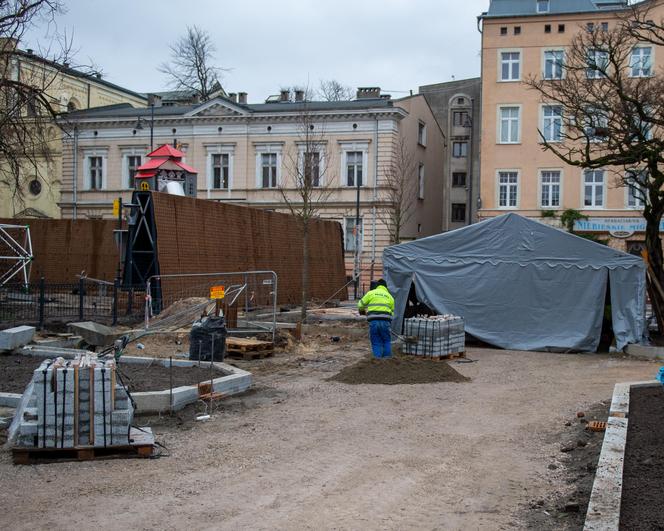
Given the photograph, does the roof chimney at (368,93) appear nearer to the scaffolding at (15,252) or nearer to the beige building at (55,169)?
the beige building at (55,169)

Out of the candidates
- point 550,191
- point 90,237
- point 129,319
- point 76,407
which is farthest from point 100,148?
point 76,407

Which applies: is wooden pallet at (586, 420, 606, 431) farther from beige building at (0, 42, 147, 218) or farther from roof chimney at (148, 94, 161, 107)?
roof chimney at (148, 94, 161, 107)

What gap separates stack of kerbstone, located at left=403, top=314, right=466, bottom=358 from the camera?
16031 mm

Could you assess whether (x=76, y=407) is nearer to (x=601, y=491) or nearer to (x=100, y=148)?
(x=601, y=491)

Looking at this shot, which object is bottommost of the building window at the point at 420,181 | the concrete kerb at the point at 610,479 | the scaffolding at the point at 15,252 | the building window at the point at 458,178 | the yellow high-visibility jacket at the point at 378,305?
the concrete kerb at the point at 610,479

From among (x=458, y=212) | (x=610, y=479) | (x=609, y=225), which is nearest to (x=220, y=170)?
(x=458, y=212)

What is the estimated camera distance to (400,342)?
60.5 ft

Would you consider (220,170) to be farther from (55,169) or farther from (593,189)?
(593,189)

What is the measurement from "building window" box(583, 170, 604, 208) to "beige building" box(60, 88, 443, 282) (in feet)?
33.6

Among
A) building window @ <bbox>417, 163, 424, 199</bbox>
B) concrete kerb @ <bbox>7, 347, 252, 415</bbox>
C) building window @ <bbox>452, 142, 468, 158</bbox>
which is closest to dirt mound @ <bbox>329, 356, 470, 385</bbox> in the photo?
concrete kerb @ <bbox>7, 347, 252, 415</bbox>

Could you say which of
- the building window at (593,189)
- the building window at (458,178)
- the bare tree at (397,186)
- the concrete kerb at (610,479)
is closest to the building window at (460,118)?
the building window at (458,178)

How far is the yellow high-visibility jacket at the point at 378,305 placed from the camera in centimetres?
1530

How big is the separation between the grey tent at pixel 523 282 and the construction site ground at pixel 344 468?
19.5 feet

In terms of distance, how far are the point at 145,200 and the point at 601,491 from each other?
17.3 meters
